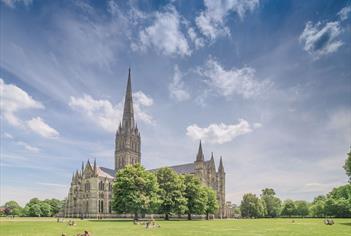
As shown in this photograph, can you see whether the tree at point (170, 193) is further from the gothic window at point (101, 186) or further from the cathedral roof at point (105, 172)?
the cathedral roof at point (105, 172)

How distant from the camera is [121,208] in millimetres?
61969

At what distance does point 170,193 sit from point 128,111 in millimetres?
52141

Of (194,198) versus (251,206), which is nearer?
(194,198)

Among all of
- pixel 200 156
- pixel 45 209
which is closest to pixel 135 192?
pixel 200 156

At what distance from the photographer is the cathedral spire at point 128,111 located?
11244 cm

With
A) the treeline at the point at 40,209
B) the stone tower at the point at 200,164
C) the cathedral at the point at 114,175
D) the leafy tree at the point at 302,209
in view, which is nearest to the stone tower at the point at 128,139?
the cathedral at the point at 114,175

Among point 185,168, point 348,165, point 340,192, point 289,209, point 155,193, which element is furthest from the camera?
point 289,209

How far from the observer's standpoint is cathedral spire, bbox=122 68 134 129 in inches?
4427

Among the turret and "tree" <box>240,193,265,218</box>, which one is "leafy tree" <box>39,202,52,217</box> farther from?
"tree" <box>240,193,265,218</box>

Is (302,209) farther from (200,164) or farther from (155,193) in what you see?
(155,193)

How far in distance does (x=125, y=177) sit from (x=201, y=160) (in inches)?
1964

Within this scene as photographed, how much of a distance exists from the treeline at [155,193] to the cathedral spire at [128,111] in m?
42.8

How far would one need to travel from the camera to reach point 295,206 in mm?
135500

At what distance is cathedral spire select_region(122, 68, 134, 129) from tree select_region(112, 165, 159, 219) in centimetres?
4815
